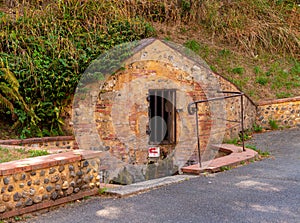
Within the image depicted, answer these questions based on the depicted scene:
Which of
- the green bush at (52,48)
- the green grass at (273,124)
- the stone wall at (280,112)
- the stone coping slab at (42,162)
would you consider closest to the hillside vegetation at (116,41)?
the green bush at (52,48)

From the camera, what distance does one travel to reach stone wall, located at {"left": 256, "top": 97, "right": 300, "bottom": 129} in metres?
11.0

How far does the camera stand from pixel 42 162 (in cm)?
475

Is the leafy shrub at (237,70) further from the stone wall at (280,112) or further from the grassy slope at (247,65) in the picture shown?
the stone wall at (280,112)

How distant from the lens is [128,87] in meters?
8.59

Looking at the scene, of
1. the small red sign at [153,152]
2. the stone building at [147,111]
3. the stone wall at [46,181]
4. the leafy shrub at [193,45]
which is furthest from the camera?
the leafy shrub at [193,45]

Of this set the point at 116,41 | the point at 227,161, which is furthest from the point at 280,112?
the point at 116,41

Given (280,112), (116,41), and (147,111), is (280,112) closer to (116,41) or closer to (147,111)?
(147,111)

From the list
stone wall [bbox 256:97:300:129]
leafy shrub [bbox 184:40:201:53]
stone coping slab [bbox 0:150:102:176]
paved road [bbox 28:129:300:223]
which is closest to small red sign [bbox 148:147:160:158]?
paved road [bbox 28:129:300:223]

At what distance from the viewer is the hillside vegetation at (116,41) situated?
8289 millimetres

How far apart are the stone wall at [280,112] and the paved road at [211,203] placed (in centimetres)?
438

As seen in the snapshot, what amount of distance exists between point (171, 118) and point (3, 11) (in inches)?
200

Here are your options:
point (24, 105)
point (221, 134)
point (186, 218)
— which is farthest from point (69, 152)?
point (221, 134)

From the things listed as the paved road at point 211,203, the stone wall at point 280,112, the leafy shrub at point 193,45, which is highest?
the leafy shrub at point 193,45

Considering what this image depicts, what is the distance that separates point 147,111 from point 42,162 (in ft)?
14.3
